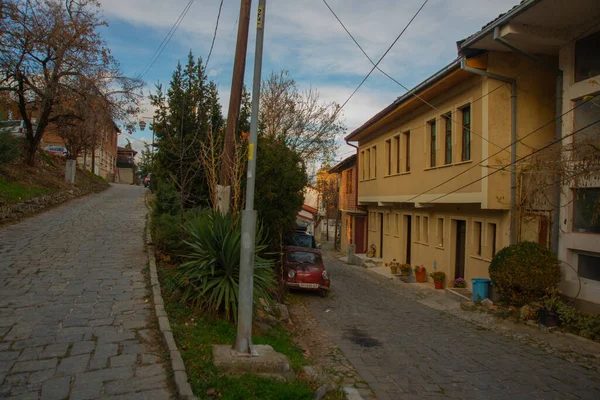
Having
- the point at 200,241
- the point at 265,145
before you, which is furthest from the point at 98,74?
the point at 200,241

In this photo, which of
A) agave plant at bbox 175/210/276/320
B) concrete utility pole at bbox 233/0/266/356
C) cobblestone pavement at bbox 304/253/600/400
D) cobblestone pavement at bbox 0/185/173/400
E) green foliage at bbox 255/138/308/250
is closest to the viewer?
cobblestone pavement at bbox 0/185/173/400

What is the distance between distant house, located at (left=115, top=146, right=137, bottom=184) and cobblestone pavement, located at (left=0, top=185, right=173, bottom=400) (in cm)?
4835

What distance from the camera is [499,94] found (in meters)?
12.0

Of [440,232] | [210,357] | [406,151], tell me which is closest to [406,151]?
[406,151]

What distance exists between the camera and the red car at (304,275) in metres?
13.5

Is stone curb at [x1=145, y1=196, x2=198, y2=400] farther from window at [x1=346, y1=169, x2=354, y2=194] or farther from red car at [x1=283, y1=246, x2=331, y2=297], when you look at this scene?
window at [x1=346, y1=169, x2=354, y2=194]

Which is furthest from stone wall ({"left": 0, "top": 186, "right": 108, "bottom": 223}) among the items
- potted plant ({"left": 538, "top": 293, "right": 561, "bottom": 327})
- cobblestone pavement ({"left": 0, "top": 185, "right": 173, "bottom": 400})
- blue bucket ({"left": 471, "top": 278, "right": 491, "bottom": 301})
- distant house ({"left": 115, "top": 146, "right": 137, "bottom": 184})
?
distant house ({"left": 115, "top": 146, "right": 137, "bottom": 184})

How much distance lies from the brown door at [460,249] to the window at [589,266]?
188 inches

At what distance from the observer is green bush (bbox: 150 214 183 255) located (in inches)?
399

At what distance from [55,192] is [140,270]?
15.2 meters

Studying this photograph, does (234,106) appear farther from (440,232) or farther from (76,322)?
(440,232)

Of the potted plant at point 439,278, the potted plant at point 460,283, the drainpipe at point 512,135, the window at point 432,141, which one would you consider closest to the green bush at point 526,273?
the drainpipe at point 512,135

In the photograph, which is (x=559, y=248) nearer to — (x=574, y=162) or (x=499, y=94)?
(x=574, y=162)

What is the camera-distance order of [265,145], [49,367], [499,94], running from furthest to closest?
[265,145] < [499,94] < [49,367]
